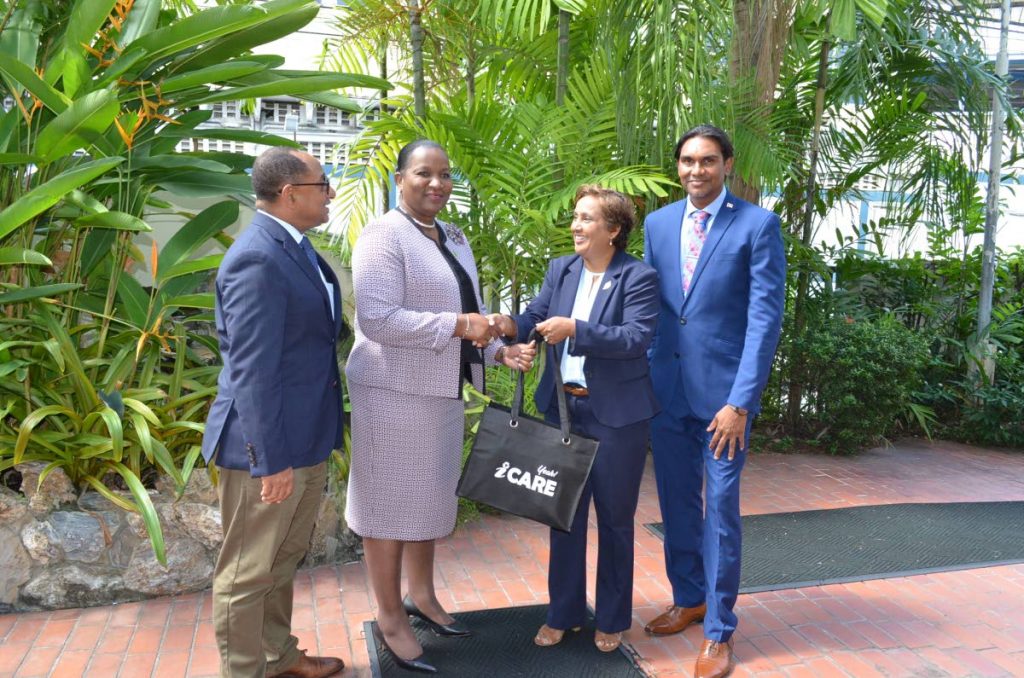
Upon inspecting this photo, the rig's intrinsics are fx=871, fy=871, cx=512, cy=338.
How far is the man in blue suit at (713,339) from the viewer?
3.26 metres

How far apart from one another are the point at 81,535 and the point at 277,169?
83.9 inches

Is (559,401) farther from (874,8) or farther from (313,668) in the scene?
(874,8)

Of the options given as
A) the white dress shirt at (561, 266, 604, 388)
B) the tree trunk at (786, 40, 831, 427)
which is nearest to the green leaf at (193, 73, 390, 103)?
the white dress shirt at (561, 266, 604, 388)

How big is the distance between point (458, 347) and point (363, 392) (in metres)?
0.39

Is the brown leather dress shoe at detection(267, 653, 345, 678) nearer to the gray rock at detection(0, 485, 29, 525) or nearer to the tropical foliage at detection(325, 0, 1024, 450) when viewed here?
the gray rock at detection(0, 485, 29, 525)

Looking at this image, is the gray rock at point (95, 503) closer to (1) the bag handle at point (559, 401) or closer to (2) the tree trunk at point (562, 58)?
(1) the bag handle at point (559, 401)

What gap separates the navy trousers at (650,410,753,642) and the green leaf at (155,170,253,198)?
2426 millimetres

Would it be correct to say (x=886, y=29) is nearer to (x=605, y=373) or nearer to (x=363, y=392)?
(x=605, y=373)

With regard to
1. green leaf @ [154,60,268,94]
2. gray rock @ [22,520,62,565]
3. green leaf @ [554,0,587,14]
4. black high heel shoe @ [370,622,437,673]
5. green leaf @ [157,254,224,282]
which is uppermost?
green leaf @ [554,0,587,14]

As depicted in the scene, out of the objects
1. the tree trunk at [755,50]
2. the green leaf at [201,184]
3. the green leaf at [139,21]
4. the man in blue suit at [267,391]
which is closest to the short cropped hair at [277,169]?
the man in blue suit at [267,391]

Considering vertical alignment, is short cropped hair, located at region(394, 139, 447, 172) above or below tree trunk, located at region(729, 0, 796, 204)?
below

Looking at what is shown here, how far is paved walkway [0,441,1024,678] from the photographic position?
136 inches

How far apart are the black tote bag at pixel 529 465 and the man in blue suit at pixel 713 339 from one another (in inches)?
20.8

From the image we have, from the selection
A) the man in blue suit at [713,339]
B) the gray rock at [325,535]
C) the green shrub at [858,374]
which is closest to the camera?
the man in blue suit at [713,339]
